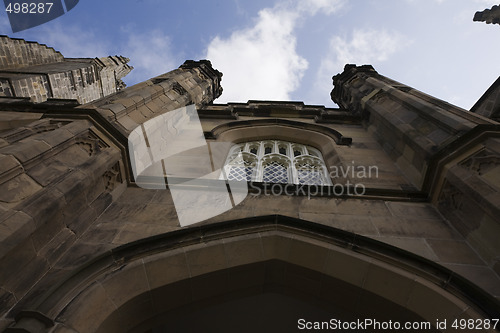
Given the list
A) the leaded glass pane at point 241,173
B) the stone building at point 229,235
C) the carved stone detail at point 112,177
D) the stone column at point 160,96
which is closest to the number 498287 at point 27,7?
the stone column at point 160,96

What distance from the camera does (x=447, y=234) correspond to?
14.5 ft

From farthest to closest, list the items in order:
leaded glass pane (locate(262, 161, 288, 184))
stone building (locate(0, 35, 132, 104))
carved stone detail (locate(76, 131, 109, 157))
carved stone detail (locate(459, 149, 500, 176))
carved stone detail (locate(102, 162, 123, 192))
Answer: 1. stone building (locate(0, 35, 132, 104))
2. leaded glass pane (locate(262, 161, 288, 184))
3. carved stone detail (locate(102, 162, 123, 192))
4. carved stone detail (locate(76, 131, 109, 157))
5. carved stone detail (locate(459, 149, 500, 176))

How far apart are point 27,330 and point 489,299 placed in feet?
14.1

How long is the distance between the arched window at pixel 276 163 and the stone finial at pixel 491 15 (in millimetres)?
20907

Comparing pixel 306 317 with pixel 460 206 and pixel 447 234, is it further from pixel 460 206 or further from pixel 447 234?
pixel 460 206

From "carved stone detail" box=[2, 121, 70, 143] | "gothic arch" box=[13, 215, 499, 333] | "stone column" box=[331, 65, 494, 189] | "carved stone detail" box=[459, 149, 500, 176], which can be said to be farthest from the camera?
"stone column" box=[331, 65, 494, 189]

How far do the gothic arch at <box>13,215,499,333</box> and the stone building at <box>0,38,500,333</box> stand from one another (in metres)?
0.01

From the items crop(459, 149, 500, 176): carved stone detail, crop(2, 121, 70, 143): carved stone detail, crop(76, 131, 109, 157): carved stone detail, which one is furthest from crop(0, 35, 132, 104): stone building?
crop(459, 149, 500, 176): carved stone detail

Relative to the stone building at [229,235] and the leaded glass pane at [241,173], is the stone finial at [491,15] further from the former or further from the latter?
the leaded glass pane at [241,173]

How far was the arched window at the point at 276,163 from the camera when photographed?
22.9 feet

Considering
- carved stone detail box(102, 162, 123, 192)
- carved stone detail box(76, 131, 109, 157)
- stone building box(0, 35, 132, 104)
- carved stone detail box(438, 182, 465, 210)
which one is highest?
stone building box(0, 35, 132, 104)

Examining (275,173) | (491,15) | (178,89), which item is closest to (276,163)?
(275,173)

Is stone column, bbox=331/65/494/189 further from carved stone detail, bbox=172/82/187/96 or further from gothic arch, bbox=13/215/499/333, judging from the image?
carved stone detail, bbox=172/82/187/96

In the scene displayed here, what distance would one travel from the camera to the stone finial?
21031 millimetres
